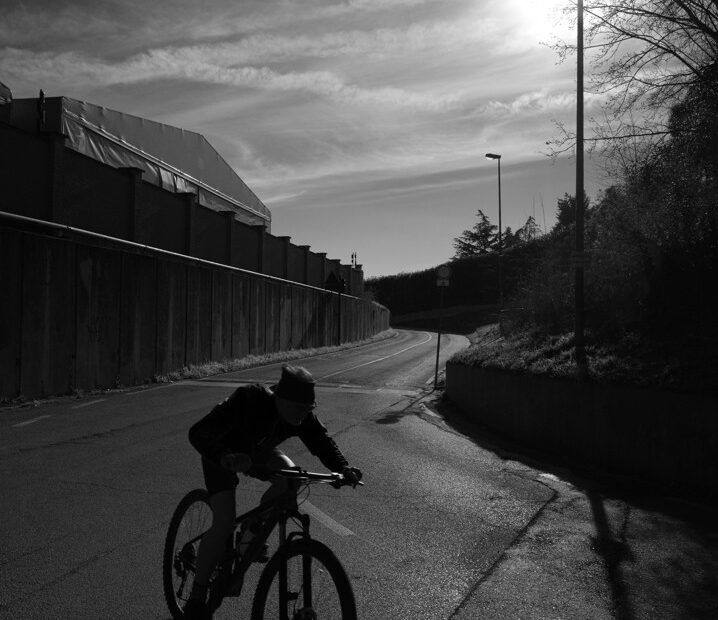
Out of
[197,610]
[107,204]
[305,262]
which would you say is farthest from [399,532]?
[305,262]

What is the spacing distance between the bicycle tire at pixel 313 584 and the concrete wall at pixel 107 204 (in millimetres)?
15290

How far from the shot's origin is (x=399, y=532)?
605 cm

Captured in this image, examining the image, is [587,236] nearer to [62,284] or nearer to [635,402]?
[635,402]

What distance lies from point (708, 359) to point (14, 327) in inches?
515

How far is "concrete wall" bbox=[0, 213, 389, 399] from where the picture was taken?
1496cm

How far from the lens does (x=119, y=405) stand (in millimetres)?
14562

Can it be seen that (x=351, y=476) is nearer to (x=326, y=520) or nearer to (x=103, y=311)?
(x=326, y=520)

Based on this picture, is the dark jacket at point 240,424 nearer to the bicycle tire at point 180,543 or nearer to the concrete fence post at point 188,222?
the bicycle tire at point 180,543

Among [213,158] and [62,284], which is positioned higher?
[213,158]

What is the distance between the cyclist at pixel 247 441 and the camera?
11.2ft

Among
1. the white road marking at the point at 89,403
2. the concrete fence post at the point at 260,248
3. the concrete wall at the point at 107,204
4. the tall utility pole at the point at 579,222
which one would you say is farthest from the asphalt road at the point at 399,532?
the concrete fence post at the point at 260,248

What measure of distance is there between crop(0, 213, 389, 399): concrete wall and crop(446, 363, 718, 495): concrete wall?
10.0 meters

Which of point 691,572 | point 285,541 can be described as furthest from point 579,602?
point 285,541

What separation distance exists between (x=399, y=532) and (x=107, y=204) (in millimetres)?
17023
